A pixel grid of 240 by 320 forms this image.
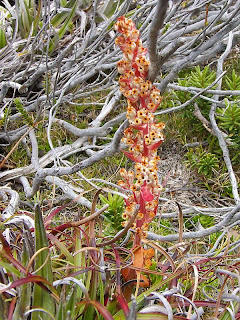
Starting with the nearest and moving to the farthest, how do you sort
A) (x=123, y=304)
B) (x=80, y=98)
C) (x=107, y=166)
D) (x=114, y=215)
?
(x=123, y=304), (x=114, y=215), (x=107, y=166), (x=80, y=98)

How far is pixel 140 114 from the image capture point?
111cm

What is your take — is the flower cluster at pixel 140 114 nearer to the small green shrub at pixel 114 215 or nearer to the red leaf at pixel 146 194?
the red leaf at pixel 146 194

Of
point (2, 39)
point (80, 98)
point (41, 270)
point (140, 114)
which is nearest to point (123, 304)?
point (41, 270)

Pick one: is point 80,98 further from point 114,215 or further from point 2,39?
point 114,215

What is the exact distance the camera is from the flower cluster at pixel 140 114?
109cm

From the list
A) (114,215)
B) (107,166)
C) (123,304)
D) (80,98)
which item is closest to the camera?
(123,304)

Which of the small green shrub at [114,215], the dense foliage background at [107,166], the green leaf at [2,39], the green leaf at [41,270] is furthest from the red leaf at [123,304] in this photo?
the green leaf at [2,39]

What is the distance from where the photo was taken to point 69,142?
2.73 m

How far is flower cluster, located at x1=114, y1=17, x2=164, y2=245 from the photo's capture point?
1.09 metres

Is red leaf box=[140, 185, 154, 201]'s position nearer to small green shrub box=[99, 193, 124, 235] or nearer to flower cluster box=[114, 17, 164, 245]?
flower cluster box=[114, 17, 164, 245]

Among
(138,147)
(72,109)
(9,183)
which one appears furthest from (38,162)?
(138,147)

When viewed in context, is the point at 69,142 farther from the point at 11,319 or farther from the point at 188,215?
the point at 11,319

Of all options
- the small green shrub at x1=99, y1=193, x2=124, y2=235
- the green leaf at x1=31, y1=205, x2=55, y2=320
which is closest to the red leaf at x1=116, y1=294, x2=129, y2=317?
the green leaf at x1=31, y1=205, x2=55, y2=320

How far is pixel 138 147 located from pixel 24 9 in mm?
2415
